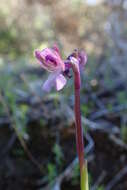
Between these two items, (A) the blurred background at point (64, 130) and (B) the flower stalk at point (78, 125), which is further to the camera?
(A) the blurred background at point (64, 130)

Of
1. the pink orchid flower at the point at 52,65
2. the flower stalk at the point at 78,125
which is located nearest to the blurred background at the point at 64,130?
the flower stalk at the point at 78,125

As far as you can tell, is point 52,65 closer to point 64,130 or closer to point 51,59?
point 51,59

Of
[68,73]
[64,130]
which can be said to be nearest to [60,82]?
[68,73]

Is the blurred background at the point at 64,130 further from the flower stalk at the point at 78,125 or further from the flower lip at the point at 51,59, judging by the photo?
the flower lip at the point at 51,59

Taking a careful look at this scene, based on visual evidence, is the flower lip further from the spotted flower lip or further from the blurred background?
the blurred background

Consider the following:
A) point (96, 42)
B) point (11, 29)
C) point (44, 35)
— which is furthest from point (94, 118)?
point (11, 29)

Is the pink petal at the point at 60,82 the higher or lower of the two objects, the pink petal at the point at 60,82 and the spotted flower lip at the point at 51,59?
the lower

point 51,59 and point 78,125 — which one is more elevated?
point 51,59
